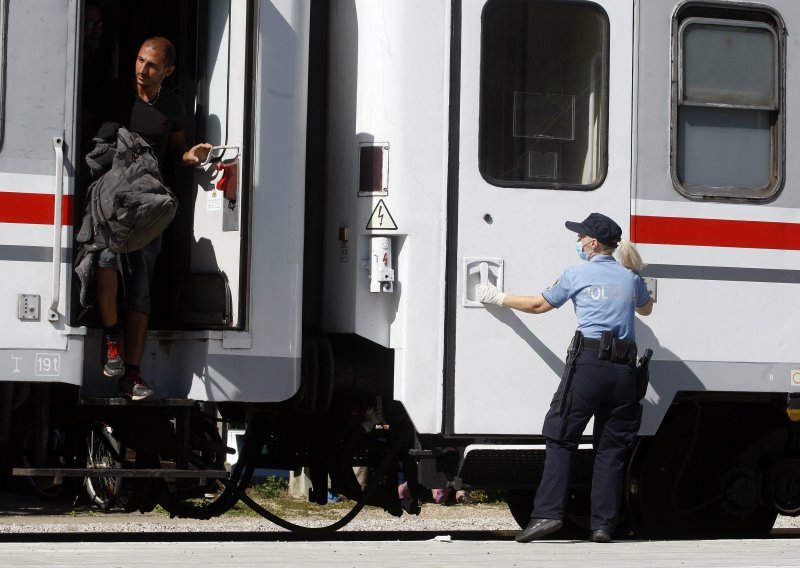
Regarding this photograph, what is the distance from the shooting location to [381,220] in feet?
24.7

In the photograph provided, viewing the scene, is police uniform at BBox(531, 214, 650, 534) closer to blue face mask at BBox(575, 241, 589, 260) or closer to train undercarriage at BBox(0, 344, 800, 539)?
blue face mask at BBox(575, 241, 589, 260)

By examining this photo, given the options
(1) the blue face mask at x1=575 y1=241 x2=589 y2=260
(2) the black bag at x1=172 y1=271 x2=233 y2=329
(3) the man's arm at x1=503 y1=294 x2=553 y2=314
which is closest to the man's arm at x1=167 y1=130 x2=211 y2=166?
(2) the black bag at x1=172 y1=271 x2=233 y2=329

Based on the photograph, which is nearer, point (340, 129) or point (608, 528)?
point (608, 528)

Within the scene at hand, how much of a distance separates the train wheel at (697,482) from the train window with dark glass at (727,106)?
126 centimetres

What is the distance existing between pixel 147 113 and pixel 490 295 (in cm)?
190

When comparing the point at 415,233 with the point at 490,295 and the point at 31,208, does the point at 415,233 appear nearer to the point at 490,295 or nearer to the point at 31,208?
the point at 490,295

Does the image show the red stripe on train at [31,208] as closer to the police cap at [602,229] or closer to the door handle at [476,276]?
the door handle at [476,276]

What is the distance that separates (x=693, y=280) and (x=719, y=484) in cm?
124

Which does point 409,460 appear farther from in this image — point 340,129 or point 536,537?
point 340,129

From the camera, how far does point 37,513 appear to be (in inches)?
496

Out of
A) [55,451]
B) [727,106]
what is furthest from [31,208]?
[727,106]

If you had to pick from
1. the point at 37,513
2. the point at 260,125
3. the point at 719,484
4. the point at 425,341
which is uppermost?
the point at 260,125

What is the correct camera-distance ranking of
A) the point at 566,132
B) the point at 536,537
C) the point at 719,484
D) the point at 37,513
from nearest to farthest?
the point at 536,537 < the point at 566,132 < the point at 719,484 < the point at 37,513

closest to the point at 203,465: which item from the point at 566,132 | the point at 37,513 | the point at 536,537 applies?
the point at 536,537
